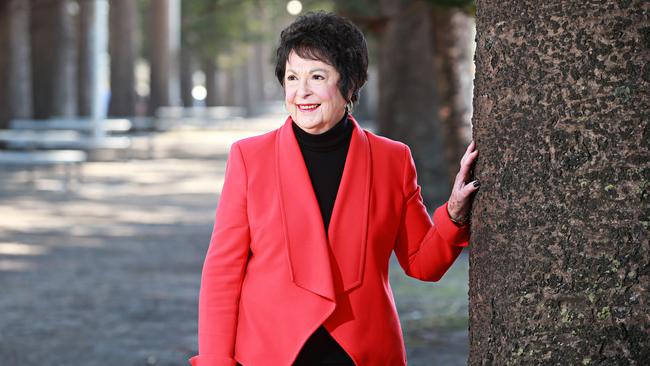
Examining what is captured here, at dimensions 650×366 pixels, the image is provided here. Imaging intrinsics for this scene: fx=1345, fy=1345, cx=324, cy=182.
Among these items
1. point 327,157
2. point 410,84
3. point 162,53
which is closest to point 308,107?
point 327,157

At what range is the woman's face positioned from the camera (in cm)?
327

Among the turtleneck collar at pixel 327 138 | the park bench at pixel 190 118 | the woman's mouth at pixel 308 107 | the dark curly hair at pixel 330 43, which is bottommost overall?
the park bench at pixel 190 118

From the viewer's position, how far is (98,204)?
18188mm

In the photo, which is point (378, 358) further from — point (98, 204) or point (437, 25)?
point (98, 204)

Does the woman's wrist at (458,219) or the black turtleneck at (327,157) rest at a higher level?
the black turtleneck at (327,157)

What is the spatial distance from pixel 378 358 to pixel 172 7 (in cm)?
3792

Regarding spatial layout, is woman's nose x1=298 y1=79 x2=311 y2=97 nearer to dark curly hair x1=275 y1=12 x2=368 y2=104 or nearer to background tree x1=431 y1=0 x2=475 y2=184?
dark curly hair x1=275 y1=12 x2=368 y2=104

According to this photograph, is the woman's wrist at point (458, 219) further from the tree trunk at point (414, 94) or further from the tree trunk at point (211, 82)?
the tree trunk at point (211, 82)

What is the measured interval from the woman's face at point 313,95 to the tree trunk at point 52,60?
84.2ft

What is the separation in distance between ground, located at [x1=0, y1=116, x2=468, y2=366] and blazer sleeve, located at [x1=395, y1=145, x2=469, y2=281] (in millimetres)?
4375

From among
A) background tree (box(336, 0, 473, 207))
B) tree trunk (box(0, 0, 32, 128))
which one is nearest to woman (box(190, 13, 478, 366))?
background tree (box(336, 0, 473, 207))

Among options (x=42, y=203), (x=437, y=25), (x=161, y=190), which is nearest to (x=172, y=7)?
(x=161, y=190)

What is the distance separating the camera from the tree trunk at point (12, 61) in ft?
84.6

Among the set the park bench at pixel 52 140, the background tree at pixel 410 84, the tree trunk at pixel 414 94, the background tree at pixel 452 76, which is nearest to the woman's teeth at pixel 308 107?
the background tree at pixel 452 76
